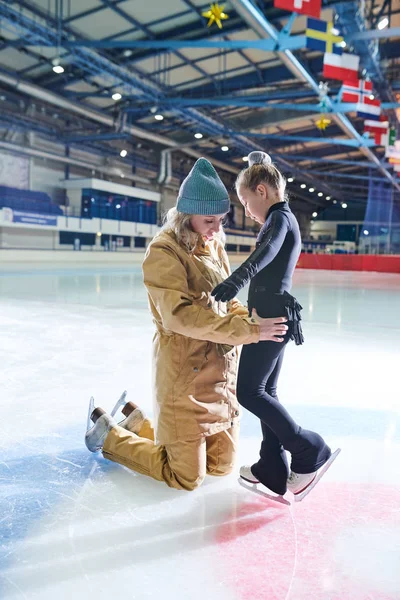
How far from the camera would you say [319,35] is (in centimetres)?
781

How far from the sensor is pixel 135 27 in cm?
1212

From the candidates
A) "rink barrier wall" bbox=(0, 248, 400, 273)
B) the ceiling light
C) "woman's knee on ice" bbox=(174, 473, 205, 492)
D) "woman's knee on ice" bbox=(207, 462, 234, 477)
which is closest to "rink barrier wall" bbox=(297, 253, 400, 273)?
"rink barrier wall" bbox=(0, 248, 400, 273)

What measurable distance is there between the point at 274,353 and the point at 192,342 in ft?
0.92

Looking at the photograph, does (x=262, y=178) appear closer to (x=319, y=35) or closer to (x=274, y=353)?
(x=274, y=353)

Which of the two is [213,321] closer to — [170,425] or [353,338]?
[170,425]

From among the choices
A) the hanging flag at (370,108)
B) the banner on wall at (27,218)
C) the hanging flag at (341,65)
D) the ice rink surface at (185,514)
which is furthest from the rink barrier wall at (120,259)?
the ice rink surface at (185,514)

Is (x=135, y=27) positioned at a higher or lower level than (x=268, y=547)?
higher

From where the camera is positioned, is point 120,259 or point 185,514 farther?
point 120,259

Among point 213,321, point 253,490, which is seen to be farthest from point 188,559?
point 213,321

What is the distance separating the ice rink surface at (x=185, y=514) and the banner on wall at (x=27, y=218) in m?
16.5

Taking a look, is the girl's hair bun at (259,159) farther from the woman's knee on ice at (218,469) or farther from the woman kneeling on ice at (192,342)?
the woman's knee on ice at (218,469)

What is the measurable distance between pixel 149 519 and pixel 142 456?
324mm

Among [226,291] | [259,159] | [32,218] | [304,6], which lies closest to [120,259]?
[32,218]

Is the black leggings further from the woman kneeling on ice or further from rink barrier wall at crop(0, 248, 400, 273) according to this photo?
rink barrier wall at crop(0, 248, 400, 273)
